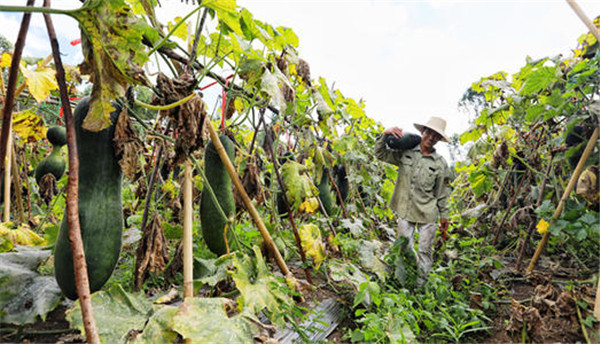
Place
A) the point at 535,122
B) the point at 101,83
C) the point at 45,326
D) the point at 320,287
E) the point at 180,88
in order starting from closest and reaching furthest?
the point at 101,83, the point at 180,88, the point at 45,326, the point at 320,287, the point at 535,122

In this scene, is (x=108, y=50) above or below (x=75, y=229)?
above

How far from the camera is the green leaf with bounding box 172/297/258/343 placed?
0.83 metres

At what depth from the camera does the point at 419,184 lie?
11.5 ft

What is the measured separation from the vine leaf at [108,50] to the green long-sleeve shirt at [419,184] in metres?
3.14

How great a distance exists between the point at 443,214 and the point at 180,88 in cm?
330

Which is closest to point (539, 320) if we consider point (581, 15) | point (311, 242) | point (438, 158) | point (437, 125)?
point (311, 242)

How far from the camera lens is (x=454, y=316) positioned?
249cm

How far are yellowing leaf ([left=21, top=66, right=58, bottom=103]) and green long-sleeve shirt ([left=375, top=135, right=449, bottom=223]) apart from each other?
2.89 m

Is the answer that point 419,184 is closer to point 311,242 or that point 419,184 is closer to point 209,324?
point 311,242

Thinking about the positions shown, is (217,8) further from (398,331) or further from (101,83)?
(398,331)

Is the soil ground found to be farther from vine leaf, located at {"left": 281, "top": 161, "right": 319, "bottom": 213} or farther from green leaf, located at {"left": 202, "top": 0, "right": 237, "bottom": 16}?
green leaf, located at {"left": 202, "top": 0, "right": 237, "bottom": 16}

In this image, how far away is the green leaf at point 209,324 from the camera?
32.6 inches

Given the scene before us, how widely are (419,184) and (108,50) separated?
3249 mm

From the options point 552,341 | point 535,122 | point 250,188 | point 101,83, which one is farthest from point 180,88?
point 535,122
